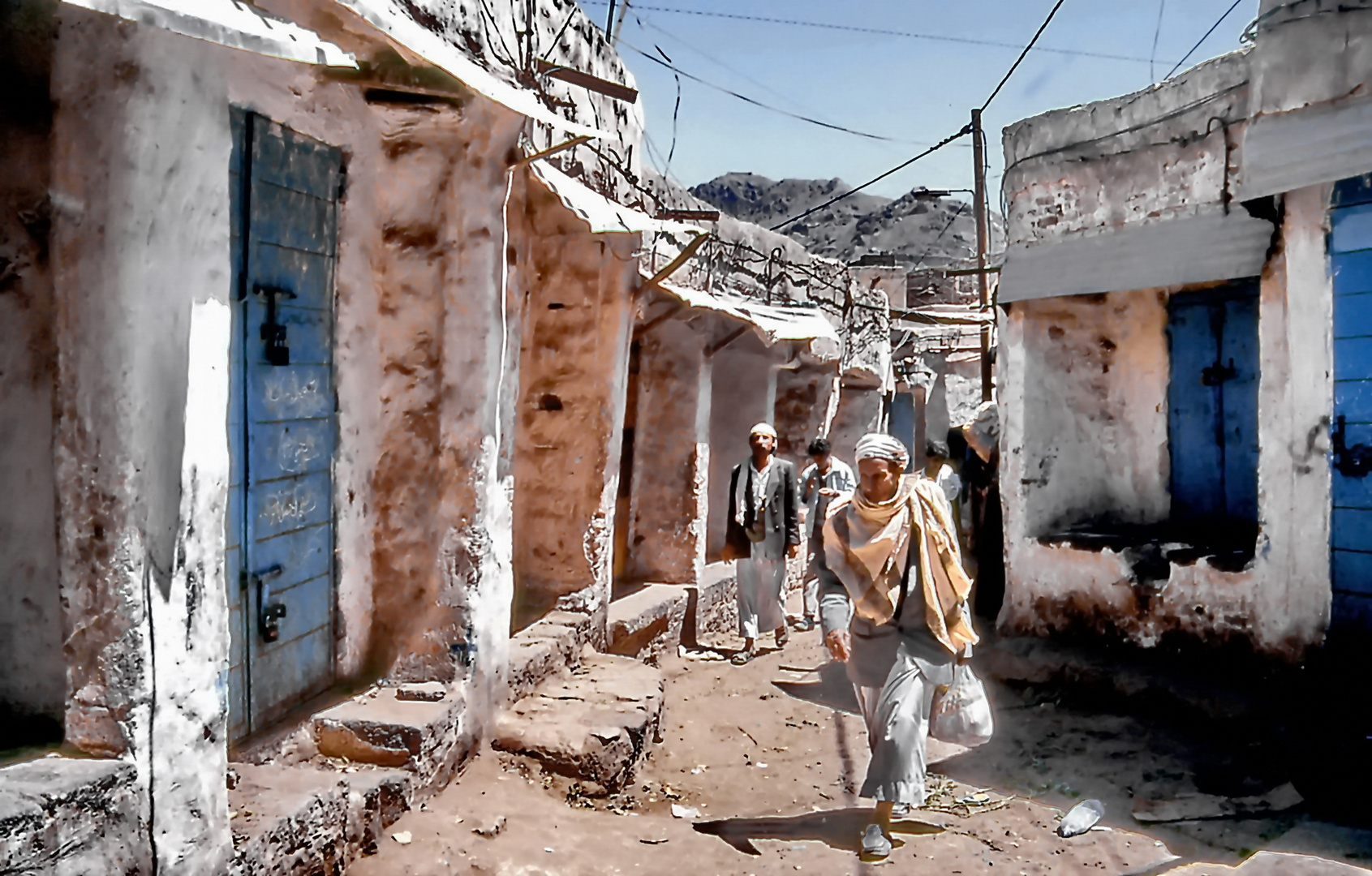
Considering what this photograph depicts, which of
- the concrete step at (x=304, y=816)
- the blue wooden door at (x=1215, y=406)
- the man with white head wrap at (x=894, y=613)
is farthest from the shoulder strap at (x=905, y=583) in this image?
the blue wooden door at (x=1215, y=406)

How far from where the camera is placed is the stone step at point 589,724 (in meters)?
4.47

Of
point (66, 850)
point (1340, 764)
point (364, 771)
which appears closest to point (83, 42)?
point (66, 850)

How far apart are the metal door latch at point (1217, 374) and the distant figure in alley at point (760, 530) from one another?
292 centimetres

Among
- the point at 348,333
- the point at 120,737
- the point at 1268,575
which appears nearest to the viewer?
the point at 120,737

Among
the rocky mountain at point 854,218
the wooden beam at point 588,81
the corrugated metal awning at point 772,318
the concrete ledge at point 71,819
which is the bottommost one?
the concrete ledge at point 71,819

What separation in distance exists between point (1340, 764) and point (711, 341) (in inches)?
211

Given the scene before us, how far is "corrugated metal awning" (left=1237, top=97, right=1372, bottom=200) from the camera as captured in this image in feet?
Result: 16.5

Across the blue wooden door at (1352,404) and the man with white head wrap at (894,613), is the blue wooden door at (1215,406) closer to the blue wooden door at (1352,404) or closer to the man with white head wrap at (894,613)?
the blue wooden door at (1352,404)

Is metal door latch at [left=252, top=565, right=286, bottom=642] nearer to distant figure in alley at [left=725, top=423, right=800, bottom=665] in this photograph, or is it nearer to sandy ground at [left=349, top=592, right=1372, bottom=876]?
sandy ground at [left=349, top=592, right=1372, bottom=876]

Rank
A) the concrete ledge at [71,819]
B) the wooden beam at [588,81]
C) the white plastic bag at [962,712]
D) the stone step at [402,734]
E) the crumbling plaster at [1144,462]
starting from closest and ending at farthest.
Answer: the concrete ledge at [71,819] → the stone step at [402,734] → the white plastic bag at [962,712] → the wooden beam at [588,81] → the crumbling plaster at [1144,462]

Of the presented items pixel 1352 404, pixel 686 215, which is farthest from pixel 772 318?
pixel 1352 404

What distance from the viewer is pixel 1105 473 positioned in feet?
23.6

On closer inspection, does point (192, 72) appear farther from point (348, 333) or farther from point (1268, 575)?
point (1268, 575)

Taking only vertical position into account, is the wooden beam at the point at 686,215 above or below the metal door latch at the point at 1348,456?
above
